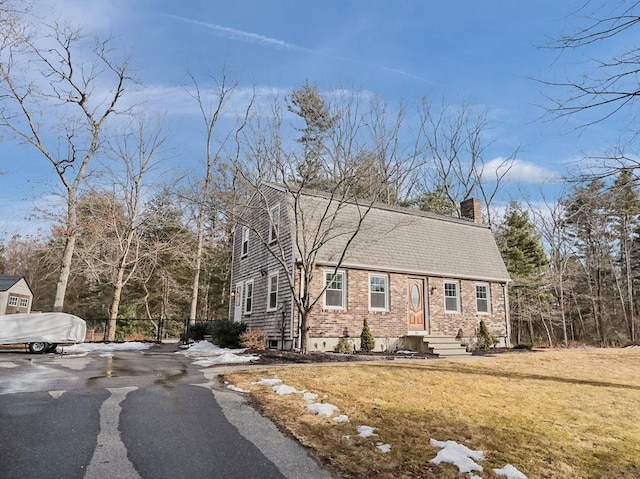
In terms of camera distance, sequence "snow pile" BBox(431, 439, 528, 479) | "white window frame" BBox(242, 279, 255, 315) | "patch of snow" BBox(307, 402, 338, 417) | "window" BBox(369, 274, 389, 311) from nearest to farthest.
A: 1. "snow pile" BBox(431, 439, 528, 479)
2. "patch of snow" BBox(307, 402, 338, 417)
3. "window" BBox(369, 274, 389, 311)
4. "white window frame" BBox(242, 279, 255, 315)

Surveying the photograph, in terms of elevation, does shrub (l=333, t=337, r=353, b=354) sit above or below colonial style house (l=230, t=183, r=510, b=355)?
below

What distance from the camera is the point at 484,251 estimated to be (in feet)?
63.4

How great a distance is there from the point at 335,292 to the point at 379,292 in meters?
1.87

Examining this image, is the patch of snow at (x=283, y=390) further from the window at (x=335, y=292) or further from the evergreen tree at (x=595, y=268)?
the evergreen tree at (x=595, y=268)

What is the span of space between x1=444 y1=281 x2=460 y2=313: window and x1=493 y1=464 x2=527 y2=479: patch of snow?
13.5 metres

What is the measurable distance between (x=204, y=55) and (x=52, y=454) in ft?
55.5

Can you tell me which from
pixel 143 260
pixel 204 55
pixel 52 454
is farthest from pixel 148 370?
pixel 143 260

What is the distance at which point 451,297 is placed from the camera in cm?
1733

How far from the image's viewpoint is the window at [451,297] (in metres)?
17.1

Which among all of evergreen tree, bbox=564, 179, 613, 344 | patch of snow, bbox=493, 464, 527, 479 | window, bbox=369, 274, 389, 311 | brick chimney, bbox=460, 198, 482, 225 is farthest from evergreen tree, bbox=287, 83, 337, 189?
evergreen tree, bbox=564, 179, 613, 344

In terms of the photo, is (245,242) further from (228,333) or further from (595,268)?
(595,268)

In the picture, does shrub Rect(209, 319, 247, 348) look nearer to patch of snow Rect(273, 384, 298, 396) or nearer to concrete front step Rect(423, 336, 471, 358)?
concrete front step Rect(423, 336, 471, 358)

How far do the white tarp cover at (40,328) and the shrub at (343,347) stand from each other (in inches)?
315

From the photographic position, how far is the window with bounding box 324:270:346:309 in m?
14.7
